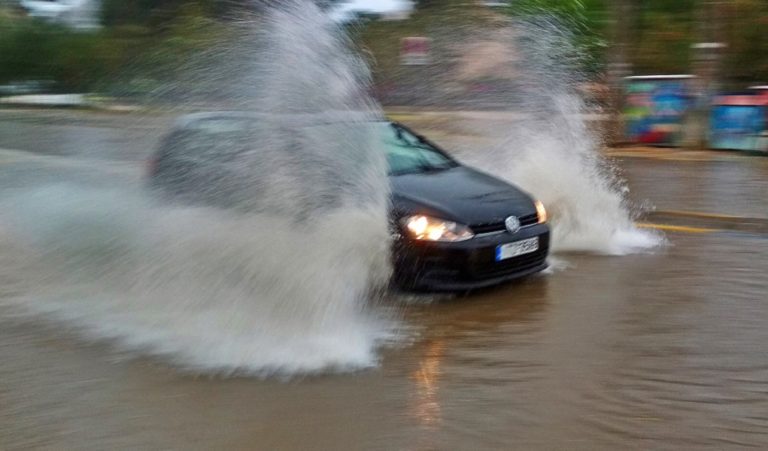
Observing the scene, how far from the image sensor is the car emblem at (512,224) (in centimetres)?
679

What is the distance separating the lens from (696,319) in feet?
20.4

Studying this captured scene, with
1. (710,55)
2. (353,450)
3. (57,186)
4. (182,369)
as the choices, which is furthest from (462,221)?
(710,55)

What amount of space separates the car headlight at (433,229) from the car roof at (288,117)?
128 cm

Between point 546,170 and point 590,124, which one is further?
point 590,124

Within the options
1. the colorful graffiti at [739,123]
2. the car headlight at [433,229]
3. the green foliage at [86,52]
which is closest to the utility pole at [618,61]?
the colorful graffiti at [739,123]

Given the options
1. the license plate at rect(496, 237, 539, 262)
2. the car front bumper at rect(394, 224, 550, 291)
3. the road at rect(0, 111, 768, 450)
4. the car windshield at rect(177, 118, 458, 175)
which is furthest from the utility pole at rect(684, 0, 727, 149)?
the car front bumper at rect(394, 224, 550, 291)

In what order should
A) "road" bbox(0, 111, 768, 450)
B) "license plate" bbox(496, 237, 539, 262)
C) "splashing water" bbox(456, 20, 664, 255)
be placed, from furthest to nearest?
1. "splashing water" bbox(456, 20, 664, 255)
2. "license plate" bbox(496, 237, 539, 262)
3. "road" bbox(0, 111, 768, 450)

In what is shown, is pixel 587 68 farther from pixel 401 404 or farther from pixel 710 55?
pixel 401 404

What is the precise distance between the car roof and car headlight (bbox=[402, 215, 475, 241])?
50.2 inches

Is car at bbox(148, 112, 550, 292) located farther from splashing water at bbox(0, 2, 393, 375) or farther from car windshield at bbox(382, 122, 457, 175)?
splashing water at bbox(0, 2, 393, 375)

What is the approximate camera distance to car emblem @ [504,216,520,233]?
22.3ft

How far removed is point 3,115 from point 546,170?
1196 inches

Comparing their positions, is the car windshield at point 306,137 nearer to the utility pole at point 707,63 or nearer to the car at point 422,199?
the car at point 422,199

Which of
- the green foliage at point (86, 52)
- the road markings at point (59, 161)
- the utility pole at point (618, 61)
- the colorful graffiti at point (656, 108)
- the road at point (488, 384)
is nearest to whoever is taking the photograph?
the road at point (488, 384)
